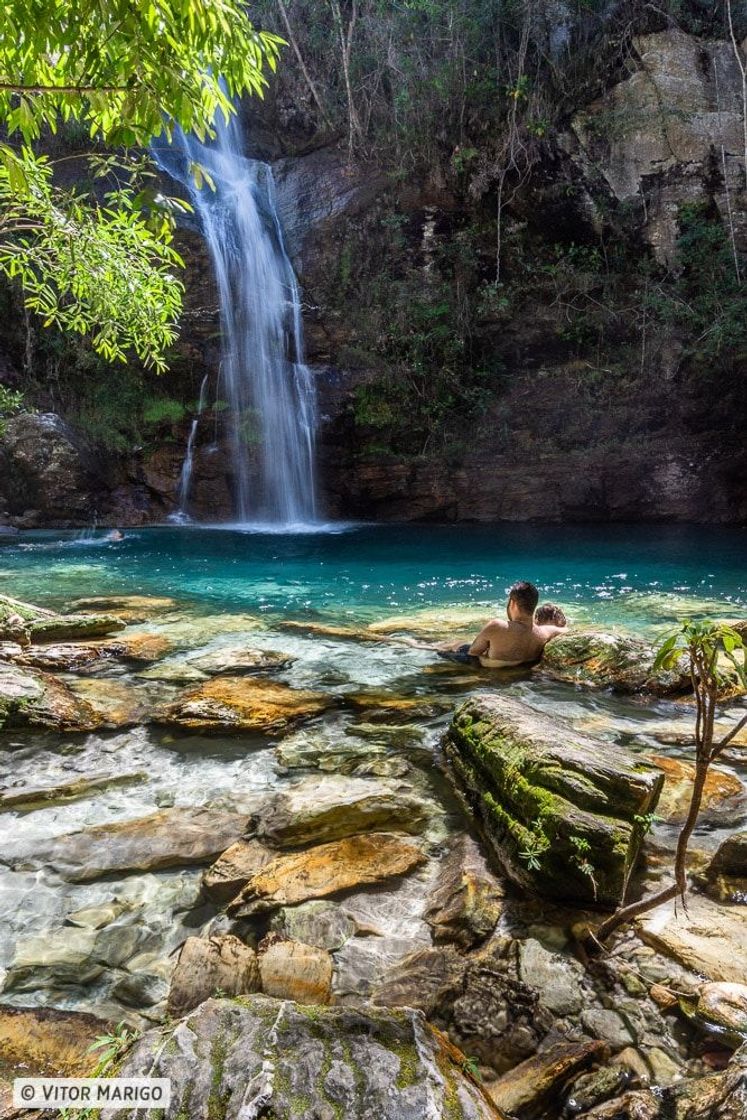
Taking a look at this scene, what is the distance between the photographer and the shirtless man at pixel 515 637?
582 centimetres

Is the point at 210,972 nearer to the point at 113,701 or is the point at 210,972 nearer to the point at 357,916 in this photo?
the point at 357,916

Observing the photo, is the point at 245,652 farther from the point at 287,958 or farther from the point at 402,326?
the point at 402,326

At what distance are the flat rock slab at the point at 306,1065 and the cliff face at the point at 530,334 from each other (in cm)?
1834

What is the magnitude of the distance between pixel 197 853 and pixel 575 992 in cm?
171

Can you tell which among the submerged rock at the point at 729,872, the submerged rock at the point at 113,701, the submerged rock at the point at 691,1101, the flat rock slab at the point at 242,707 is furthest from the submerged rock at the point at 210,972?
the submerged rock at the point at 113,701

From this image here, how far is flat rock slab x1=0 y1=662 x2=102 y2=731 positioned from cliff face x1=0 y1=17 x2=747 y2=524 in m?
14.8

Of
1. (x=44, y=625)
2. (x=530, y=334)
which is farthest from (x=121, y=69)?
(x=530, y=334)

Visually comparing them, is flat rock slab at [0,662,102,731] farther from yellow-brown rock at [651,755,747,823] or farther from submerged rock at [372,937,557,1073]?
yellow-brown rock at [651,755,747,823]

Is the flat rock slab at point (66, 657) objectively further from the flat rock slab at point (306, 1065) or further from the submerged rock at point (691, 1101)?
the submerged rock at point (691, 1101)

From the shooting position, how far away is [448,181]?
19703 mm

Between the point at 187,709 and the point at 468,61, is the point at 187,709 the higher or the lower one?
the lower one

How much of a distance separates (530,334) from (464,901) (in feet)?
64.9

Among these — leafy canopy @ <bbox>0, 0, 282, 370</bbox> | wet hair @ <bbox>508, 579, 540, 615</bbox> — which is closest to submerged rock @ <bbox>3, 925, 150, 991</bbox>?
leafy canopy @ <bbox>0, 0, 282, 370</bbox>

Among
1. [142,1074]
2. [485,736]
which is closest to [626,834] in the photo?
[485,736]
